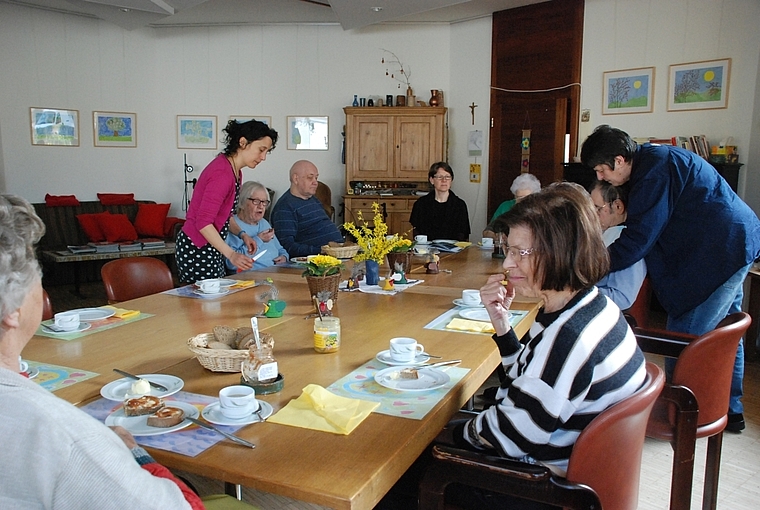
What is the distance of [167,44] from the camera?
8.41 meters

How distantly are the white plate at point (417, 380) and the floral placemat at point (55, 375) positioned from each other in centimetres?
82

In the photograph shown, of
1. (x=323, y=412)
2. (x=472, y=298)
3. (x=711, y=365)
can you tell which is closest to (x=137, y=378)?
(x=323, y=412)

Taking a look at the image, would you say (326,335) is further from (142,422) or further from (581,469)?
(581,469)

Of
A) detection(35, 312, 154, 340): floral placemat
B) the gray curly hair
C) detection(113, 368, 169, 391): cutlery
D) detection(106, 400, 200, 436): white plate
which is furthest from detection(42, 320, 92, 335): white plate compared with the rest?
the gray curly hair

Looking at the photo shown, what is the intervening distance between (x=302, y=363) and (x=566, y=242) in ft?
2.80

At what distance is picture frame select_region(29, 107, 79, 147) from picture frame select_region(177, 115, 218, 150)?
1291mm

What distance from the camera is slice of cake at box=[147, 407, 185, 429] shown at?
141 cm

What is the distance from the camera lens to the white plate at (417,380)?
1.65 m

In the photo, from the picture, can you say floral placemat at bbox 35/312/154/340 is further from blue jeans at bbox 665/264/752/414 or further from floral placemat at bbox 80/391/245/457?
blue jeans at bbox 665/264/752/414

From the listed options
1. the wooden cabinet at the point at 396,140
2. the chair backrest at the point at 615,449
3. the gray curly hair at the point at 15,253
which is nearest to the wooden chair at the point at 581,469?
the chair backrest at the point at 615,449

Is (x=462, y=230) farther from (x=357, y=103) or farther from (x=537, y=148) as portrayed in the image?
(x=357, y=103)

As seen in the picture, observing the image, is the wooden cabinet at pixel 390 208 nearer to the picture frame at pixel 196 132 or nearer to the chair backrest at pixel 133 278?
the picture frame at pixel 196 132

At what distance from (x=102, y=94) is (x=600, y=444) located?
8.32 m

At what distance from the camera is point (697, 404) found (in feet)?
6.22
